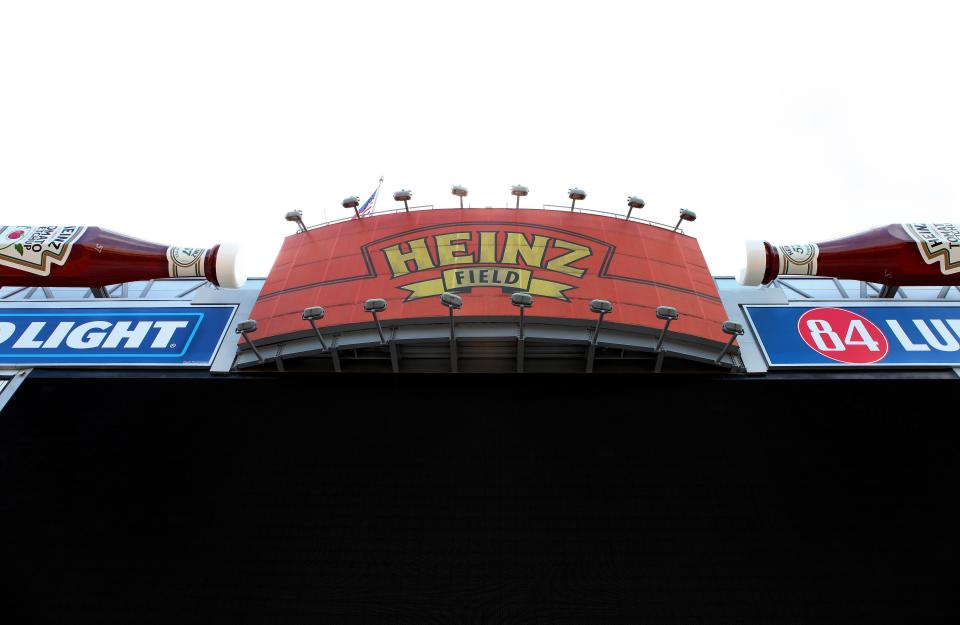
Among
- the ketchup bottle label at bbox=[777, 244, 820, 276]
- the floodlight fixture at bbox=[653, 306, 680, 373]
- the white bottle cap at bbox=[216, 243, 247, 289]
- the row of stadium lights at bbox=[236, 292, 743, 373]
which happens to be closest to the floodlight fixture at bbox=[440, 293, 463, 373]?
the row of stadium lights at bbox=[236, 292, 743, 373]

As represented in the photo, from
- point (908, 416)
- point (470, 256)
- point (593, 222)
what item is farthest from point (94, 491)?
point (908, 416)

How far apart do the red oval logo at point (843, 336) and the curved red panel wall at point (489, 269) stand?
1.94m

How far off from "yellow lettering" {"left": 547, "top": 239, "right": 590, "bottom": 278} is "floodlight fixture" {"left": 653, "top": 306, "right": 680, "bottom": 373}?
2007 millimetres

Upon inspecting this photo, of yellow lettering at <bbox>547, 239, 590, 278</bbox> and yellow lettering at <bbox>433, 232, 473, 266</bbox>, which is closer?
yellow lettering at <bbox>547, 239, 590, 278</bbox>

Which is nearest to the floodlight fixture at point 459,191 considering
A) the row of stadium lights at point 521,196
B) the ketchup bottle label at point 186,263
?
the row of stadium lights at point 521,196

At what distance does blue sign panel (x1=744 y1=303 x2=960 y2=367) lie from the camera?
13.0 meters

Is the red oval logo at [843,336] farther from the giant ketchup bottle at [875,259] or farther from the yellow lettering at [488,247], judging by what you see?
the yellow lettering at [488,247]

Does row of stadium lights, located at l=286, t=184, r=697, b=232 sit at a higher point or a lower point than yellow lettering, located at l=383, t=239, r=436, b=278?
higher

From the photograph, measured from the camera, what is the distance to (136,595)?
930 cm

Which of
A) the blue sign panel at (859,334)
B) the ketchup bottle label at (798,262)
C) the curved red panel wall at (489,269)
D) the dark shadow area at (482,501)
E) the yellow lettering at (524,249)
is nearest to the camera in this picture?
the dark shadow area at (482,501)

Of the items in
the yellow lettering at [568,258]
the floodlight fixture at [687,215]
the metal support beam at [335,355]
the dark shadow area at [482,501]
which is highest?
the floodlight fixture at [687,215]

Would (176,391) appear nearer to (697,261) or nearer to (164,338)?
(164,338)

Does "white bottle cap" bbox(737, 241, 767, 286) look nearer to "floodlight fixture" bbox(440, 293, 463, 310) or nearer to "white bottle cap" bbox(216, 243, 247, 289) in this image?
"floodlight fixture" bbox(440, 293, 463, 310)

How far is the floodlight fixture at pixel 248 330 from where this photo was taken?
12.5 meters
